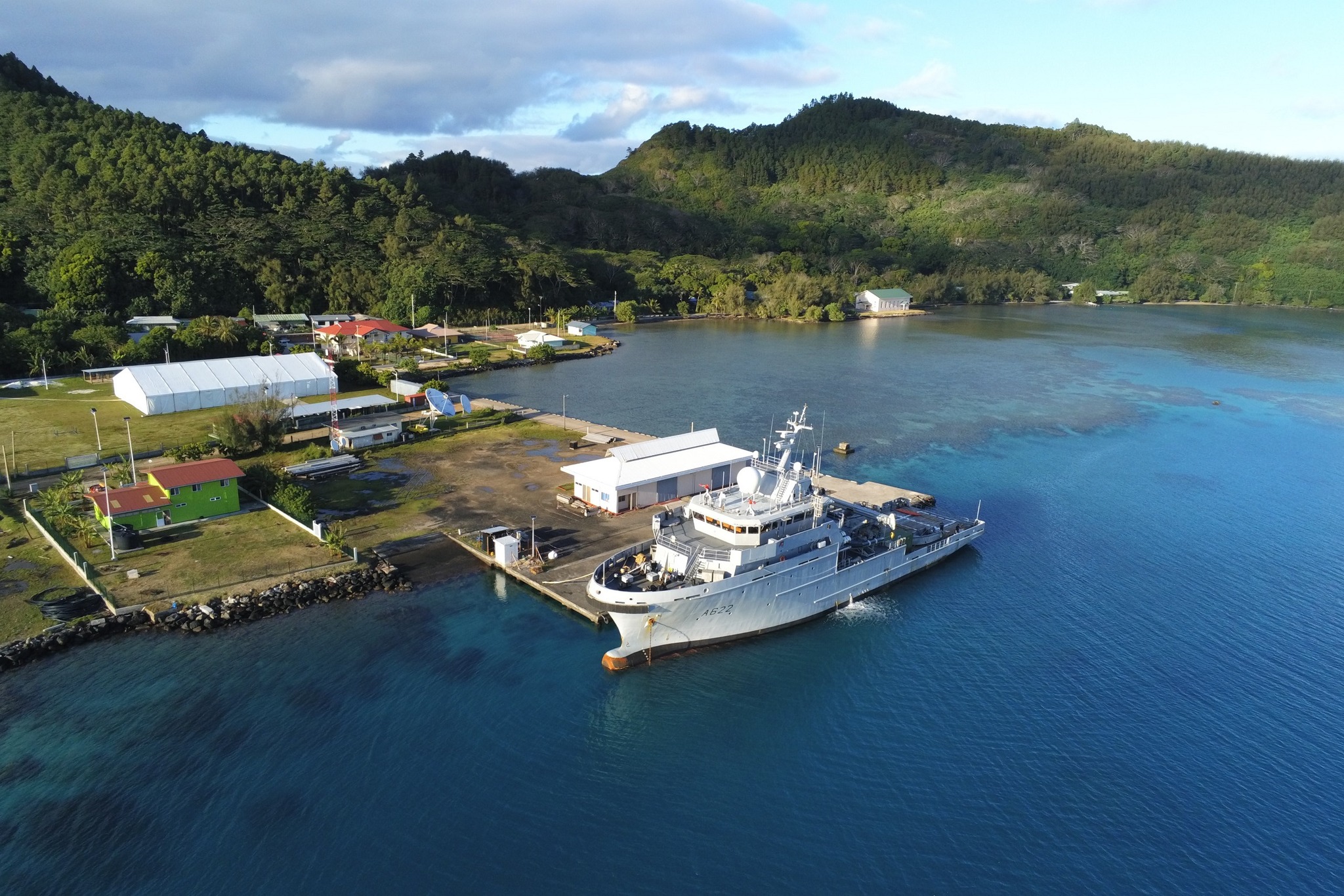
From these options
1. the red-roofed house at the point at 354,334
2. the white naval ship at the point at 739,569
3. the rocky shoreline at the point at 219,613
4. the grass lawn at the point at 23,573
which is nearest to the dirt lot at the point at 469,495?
the rocky shoreline at the point at 219,613

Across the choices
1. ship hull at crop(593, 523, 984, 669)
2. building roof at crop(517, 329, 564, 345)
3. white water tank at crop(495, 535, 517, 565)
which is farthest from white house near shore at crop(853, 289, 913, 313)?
white water tank at crop(495, 535, 517, 565)

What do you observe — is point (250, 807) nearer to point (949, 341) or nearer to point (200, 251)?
point (200, 251)

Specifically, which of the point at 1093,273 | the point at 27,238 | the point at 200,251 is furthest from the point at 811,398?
the point at 1093,273

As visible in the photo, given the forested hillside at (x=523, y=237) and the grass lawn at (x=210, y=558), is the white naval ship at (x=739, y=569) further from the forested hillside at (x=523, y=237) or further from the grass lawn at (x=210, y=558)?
the forested hillside at (x=523, y=237)

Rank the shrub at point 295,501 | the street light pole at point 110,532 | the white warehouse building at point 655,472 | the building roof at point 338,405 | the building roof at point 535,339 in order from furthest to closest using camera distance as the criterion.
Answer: the building roof at point 535,339 → the building roof at point 338,405 → the white warehouse building at point 655,472 → the shrub at point 295,501 → the street light pole at point 110,532

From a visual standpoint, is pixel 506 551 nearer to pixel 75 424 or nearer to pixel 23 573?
pixel 23 573

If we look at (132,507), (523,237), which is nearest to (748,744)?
(132,507)
